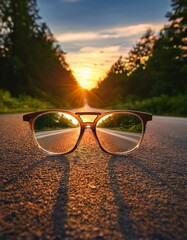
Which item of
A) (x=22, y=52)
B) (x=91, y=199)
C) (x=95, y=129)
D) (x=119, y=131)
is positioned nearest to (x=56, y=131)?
(x=95, y=129)

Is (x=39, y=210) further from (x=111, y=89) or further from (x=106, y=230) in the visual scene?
(x=111, y=89)

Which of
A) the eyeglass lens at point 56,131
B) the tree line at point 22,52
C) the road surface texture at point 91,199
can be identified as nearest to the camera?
the road surface texture at point 91,199

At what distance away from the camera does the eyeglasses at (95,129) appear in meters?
2.13

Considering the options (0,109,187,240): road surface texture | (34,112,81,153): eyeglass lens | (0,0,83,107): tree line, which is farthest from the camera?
(0,0,83,107): tree line

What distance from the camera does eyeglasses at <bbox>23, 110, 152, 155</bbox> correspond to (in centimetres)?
213

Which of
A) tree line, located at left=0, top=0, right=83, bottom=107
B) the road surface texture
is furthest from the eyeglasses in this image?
tree line, located at left=0, top=0, right=83, bottom=107

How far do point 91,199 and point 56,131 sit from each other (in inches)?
52.2

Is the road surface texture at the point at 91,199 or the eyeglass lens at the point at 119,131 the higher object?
the eyeglass lens at the point at 119,131

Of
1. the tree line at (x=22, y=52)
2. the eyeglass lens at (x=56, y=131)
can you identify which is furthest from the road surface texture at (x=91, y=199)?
the tree line at (x=22, y=52)

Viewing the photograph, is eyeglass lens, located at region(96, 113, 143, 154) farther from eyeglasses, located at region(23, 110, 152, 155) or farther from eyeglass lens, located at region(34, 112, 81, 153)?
eyeglass lens, located at region(34, 112, 81, 153)

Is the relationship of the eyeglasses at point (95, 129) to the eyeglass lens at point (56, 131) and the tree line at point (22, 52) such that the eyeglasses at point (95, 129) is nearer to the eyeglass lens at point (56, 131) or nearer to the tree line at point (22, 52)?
the eyeglass lens at point (56, 131)

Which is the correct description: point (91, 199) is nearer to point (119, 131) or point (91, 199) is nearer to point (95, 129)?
point (95, 129)

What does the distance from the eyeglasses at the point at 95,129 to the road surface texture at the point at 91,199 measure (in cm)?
28

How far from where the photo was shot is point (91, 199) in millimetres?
1053
